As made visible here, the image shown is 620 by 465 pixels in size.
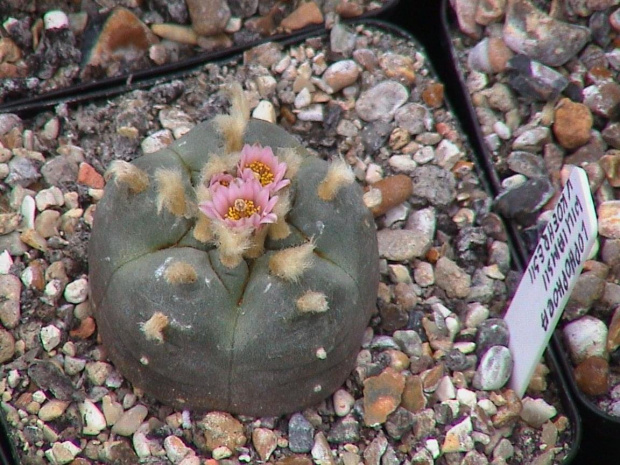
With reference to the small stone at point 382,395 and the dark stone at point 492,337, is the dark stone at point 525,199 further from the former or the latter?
the small stone at point 382,395

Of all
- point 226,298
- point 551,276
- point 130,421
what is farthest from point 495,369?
point 130,421

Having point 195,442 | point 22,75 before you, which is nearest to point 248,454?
point 195,442

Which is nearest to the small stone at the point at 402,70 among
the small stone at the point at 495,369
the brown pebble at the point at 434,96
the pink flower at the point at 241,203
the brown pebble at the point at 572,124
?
the brown pebble at the point at 434,96

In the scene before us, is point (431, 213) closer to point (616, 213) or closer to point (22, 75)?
point (616, 213)

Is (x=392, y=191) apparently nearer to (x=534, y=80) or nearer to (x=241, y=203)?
(x=534, y=80)

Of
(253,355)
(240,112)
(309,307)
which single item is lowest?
(253,355)

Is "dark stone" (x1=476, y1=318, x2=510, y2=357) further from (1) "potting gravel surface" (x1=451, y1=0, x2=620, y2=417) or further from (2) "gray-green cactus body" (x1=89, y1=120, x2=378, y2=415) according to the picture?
(2) "gray-green cactus body" (x1=89, y1=120, x2=378, y2=415)

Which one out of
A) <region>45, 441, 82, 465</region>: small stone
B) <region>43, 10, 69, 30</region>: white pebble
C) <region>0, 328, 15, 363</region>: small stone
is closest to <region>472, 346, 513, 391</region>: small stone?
<region>45, 441, 82, 465</region>: small stone
